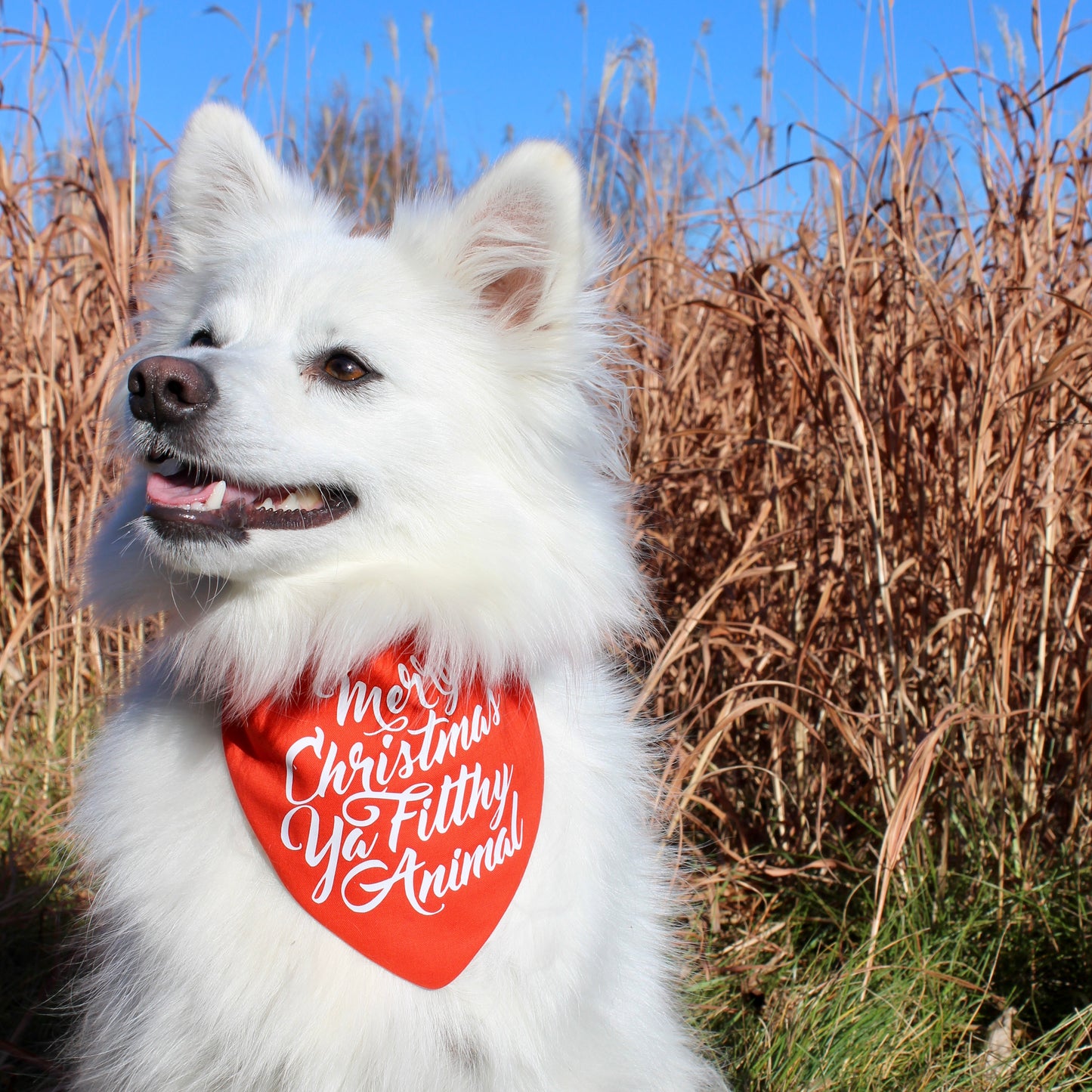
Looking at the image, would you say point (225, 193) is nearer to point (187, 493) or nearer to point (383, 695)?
point (187, 493)

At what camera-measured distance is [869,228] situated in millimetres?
3105

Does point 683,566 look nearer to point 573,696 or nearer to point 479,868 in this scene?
point 573,696

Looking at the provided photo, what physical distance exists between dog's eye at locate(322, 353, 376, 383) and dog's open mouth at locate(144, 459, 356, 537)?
10.0 inches

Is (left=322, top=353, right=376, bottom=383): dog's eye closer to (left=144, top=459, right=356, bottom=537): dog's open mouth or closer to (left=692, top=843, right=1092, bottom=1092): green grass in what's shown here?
(left=144, top=459, right=356, bottom=537): dog's open mouth

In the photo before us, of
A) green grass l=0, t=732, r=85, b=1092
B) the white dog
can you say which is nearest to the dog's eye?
the white dog

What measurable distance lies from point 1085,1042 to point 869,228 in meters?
2.40

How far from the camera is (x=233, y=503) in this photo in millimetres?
1789

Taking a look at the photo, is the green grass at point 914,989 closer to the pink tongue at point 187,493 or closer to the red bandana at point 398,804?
the red bandana at point 398,804

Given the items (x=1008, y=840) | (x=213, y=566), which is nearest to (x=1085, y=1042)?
(x=1008, y=840)

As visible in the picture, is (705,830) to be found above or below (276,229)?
below

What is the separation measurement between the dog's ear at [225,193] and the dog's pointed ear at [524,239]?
0.41m

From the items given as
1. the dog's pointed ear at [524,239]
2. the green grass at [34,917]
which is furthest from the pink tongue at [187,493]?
the green grass at [34,917]

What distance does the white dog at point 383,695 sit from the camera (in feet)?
5.58

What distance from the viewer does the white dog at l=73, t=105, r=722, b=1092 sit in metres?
1.70
